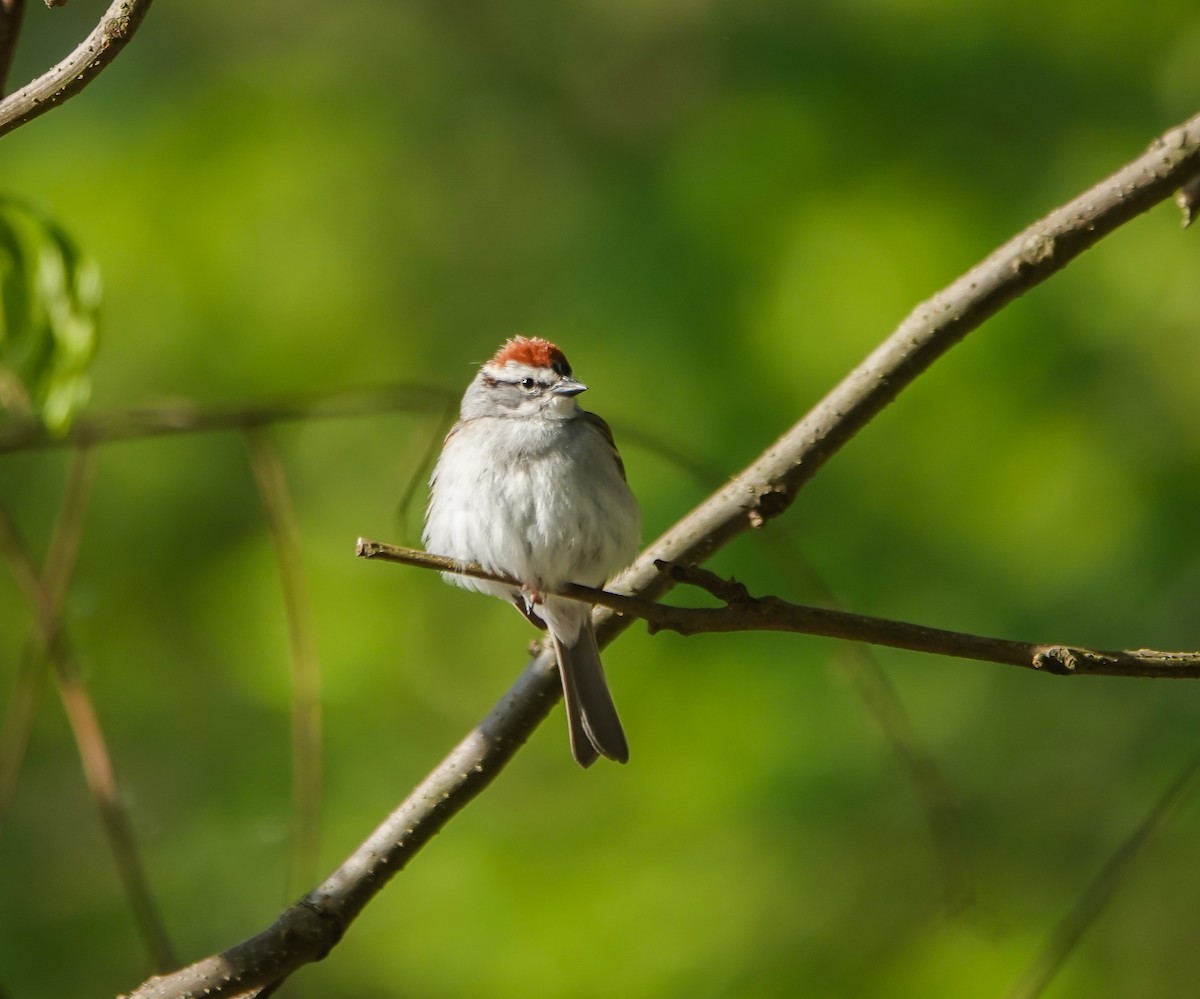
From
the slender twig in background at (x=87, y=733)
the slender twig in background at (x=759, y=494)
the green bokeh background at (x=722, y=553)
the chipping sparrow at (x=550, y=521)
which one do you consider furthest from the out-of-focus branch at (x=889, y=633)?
the green bokeh background at (x=722, y=553)

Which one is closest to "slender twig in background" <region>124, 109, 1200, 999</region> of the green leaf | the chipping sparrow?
the chipping sparrow

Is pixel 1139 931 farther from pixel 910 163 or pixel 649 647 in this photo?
pixel 910 163

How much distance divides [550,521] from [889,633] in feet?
5.45

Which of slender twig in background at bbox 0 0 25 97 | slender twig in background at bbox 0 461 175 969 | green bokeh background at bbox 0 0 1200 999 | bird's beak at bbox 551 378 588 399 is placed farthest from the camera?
green bokeh background at bbox 0 0 1200 999

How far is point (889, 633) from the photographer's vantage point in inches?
67.5

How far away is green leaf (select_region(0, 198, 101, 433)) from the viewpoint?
91.2 inches

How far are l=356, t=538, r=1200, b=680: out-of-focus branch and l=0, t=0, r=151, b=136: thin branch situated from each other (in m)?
0.68

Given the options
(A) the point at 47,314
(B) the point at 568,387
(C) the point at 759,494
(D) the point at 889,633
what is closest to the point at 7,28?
(A) the point at 47,314

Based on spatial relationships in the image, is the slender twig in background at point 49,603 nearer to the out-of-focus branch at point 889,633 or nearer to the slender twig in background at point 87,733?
the slender twig in background at point 87,733

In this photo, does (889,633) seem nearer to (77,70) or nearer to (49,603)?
(77,70)

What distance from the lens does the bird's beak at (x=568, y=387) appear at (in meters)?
3.62

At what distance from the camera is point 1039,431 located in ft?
15.4

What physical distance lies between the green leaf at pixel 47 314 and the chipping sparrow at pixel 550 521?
1.06 m

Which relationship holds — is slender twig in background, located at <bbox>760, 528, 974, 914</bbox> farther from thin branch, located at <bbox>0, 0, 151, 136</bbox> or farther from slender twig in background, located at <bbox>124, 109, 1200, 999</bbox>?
thin branch, located at <bbox>0, 0, 151, 136</bbox>
